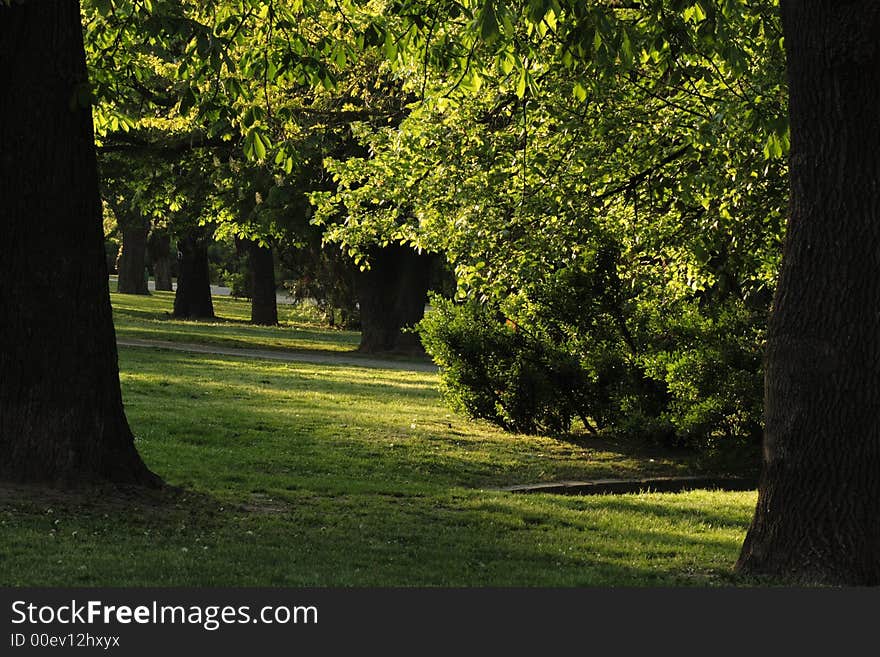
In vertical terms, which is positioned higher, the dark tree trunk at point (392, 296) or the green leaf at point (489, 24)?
the green leaf at point (489, 24)

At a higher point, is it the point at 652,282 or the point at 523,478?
the point at 652,282

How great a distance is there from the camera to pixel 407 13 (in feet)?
35.3

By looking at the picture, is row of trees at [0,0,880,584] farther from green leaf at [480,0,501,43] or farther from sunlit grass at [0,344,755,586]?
sunlit grass at [0,344,755,586]

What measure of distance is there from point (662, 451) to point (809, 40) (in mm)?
9304

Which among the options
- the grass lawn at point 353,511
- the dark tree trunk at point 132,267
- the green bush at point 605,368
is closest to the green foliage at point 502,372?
the green bush at point 605,368

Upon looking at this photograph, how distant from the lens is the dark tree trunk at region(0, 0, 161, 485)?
9469 millimetres

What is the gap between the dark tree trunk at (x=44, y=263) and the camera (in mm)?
9469

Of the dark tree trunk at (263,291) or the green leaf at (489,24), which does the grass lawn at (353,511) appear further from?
the dark tree trunk at (263,291)

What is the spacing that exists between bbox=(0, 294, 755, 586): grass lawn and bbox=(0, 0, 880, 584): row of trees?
0.89 meters

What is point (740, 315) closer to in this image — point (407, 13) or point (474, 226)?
point (474, 226)

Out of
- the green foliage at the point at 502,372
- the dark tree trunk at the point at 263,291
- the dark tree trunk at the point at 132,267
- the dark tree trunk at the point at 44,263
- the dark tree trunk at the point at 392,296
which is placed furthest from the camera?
the dark tree trunk at the point at 132,267

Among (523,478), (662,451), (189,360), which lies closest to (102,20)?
(523,478)

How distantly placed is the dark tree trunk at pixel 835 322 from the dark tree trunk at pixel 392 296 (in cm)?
2310

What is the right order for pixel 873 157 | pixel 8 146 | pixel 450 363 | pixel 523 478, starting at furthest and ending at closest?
pixel 450 363, pixel 523 478, pixel 8 146, pixel 873 157
